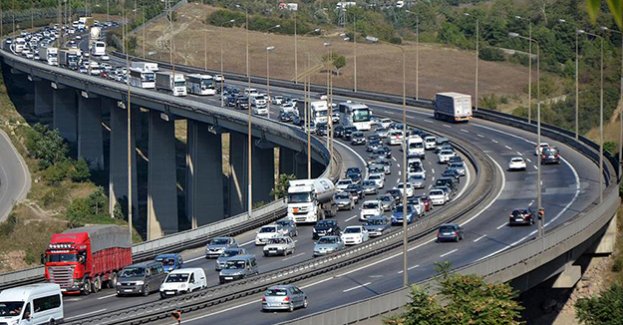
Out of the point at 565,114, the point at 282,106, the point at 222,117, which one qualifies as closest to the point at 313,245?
the point at 222,117

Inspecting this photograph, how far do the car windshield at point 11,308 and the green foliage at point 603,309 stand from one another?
2260 centimetres

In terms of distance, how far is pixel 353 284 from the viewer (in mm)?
56812

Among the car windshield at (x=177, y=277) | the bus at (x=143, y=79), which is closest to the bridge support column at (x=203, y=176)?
the bus at (x=143, y=79)

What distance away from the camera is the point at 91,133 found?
145 m

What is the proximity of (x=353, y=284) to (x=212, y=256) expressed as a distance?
1318 centimetres

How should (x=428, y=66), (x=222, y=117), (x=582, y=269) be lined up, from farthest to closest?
(x=428, y=66) < (x=222, y=117) < (x=582, y=269)

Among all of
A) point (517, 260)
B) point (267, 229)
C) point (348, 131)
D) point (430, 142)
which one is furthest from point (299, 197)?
point (348, 131)

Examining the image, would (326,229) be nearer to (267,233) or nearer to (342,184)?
(267,233)

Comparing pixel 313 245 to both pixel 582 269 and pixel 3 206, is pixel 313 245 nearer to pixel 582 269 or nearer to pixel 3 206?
pixel 582 269

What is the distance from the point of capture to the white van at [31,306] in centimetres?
4300

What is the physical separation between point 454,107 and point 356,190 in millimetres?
35755

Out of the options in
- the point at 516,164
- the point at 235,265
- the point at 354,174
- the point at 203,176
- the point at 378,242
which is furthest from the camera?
the point at 203,176

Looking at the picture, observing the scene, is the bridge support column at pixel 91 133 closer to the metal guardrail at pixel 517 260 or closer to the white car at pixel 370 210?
the metal guardrail at pixel 517 260

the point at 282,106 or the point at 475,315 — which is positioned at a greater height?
the point at 475,315
